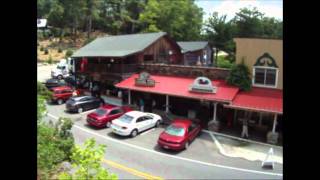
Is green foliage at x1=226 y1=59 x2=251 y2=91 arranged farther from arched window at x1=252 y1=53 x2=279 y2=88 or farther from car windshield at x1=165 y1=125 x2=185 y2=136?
car windshield at x1=165 y1=125 x2=185 y2=136

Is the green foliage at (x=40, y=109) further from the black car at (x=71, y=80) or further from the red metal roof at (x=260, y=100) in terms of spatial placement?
the black car at (x=71, y=80)

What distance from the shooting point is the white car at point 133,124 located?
66.2 ft

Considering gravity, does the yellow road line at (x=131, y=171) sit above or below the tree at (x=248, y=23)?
below

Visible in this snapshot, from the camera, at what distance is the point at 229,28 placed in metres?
43.1

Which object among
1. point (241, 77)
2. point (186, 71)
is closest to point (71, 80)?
point (186, 71)

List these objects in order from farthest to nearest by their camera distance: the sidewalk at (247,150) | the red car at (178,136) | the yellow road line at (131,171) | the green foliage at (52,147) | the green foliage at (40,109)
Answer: the red car at (178,136)
the sidewalk at (247,150)
the yellow road line at (131,171)
the green foliage at (40,109)
the green foliage at (52,147)

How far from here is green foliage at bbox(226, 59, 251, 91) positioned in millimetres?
22109

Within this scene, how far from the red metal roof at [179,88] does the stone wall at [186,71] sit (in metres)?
0.53

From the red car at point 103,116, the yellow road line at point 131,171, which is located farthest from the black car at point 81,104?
the yellow road line at point 131,171

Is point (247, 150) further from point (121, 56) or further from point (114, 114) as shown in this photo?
point (121, 56)

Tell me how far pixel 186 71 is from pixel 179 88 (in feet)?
8.99

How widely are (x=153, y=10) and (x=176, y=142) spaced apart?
4029 centimetres

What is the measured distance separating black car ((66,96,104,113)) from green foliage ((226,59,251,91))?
1207 cm
